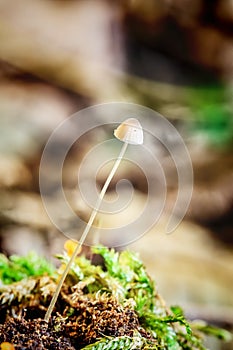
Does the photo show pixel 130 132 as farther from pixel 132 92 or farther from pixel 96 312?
pixel 132 92

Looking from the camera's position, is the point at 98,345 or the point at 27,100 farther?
the point at 27,100

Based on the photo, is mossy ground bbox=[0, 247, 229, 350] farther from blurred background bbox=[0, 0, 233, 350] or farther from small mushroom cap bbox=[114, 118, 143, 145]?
blurred background bbox=[0, 0, 233, 350]

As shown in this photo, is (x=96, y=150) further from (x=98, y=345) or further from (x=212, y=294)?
(x=98, y=345)

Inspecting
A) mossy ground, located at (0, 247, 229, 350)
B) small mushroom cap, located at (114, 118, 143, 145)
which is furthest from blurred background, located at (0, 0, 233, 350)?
small mushroom cap, located at (114, 118, 143, 145)

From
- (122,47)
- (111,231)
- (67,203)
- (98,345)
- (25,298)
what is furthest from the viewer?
(122,47)

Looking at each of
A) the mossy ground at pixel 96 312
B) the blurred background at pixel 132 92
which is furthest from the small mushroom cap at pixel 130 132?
the blurred background at pixel 132 92

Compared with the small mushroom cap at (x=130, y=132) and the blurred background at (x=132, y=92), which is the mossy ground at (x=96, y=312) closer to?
the small mushroom cap at (x=130, y=132)

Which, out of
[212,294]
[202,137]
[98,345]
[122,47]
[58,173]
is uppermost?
[122,47]

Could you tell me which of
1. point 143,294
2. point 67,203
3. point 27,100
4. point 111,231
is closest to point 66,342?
point 143,294
